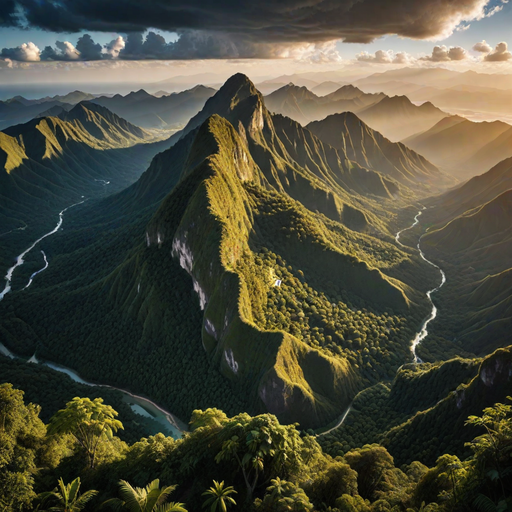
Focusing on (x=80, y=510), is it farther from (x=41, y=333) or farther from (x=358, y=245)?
(x=358, y=245)

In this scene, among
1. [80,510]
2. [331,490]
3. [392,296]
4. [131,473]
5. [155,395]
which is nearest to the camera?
[80,510]

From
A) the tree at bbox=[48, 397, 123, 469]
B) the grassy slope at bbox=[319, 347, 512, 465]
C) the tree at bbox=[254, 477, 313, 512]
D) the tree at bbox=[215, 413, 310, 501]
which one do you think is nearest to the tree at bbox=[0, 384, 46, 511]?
the tree at bbox=[48, 397, 123, 469]

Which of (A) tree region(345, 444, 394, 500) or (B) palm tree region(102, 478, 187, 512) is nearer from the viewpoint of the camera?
(B) palm tree region(102, 478, 187, 512)

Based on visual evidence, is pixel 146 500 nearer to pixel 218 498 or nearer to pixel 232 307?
pixel 218 498

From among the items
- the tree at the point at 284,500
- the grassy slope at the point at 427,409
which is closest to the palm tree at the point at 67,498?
the tree at the point at 284,500

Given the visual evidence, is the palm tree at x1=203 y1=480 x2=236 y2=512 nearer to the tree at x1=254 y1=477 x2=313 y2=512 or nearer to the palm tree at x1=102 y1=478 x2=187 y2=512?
the palm tree at x1=102 y1=478 x2=187 y2=512

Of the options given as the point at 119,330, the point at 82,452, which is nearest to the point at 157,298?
the point at 119,330

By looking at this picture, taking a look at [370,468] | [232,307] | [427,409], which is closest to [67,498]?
[370,468]
